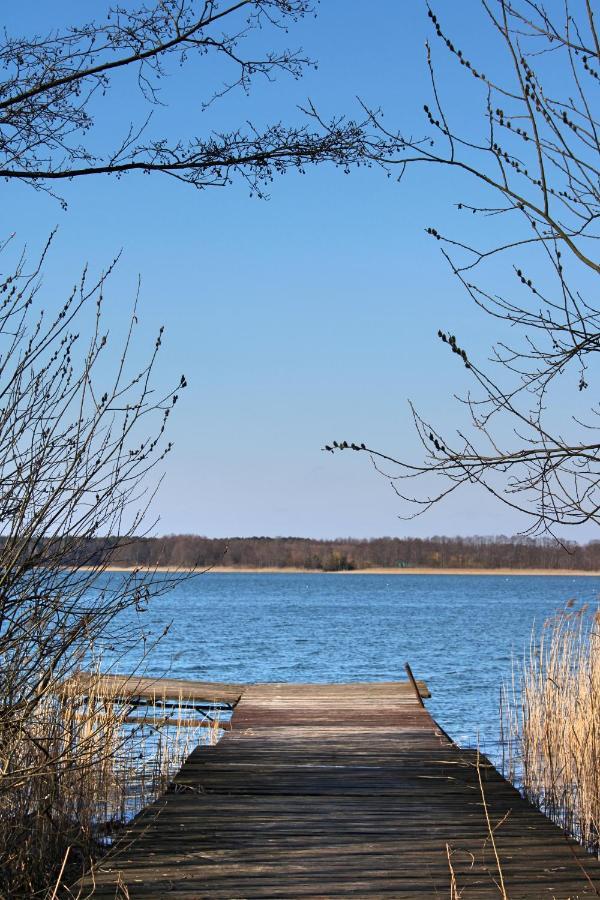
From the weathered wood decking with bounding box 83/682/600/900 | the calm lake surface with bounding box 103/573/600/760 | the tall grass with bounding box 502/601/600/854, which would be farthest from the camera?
the calm lake surface with bounding box 103/573/600/760

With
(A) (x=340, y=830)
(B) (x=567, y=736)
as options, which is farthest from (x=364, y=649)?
(A) (x=340, y=830)

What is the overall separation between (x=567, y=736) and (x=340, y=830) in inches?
143

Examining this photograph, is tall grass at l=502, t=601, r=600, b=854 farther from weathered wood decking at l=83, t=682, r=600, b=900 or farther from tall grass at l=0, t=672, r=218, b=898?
tall grass at l=0, t=672, r=218, b=898

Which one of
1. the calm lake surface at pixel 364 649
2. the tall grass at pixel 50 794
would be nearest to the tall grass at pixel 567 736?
the calm lake surface at pixel 364 649

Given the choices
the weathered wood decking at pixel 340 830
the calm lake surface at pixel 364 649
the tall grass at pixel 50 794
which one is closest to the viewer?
the tall grass at pixel 50 794

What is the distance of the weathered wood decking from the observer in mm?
3990

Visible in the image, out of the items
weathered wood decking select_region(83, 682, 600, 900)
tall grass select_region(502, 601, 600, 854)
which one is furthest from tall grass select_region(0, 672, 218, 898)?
tall grass select_region(502, 601, 600, 854)

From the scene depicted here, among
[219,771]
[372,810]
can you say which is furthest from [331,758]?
[372,810]

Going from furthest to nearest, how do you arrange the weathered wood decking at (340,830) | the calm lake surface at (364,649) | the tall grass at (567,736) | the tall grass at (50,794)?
the calm lake surface at (364,649), the tall grass at (567,736), the weathered wood decking at (340,830), the tall grass at (50,794)

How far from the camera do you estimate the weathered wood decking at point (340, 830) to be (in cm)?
399

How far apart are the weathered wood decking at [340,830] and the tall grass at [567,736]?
91 cm

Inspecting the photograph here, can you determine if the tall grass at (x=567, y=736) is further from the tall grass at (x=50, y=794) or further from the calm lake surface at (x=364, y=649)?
the tall grass at (x=50, y=794)

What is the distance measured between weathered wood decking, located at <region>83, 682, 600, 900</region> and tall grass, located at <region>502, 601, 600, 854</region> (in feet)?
2.98

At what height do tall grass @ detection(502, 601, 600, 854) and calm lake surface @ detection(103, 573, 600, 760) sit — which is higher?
tall grass @ detection(502, 601, 600, 854)
